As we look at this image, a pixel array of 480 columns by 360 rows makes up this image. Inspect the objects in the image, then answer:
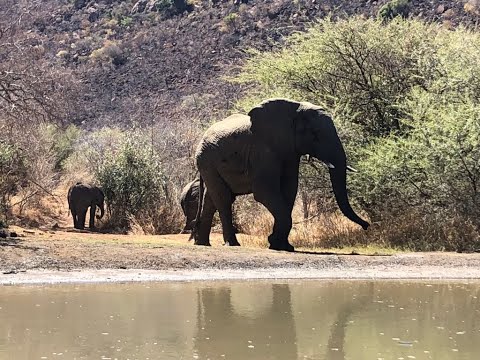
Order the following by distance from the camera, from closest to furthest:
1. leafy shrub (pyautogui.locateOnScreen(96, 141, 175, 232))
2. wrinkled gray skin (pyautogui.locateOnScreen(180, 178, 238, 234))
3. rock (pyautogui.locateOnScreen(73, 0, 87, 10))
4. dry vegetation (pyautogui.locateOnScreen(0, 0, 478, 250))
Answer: dry vegetation (pyautogui.locateOnScreen(0, 0, 478, 250))
wrinkled gray skin (pyautogui.locateOnScreen(180, 178, 238, 234))
leafy shrub (pyautogui.locateOnScreen(96, 141, 175, 232))
rock (pyautogui.locateOnScreen(73, 0, 87, 10))

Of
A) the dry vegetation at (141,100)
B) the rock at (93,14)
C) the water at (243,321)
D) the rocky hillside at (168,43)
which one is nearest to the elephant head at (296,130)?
the dry vegetation at (141,100)

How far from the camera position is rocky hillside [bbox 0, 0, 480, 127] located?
156 ft

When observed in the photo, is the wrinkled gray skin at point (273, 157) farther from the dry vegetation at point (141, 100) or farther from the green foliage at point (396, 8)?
the green foliage at point (396, 8)

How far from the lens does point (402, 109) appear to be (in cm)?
1900

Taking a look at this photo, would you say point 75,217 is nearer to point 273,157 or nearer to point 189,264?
point 273,157

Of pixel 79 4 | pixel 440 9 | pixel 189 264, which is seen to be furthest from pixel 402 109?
pixel 79 4

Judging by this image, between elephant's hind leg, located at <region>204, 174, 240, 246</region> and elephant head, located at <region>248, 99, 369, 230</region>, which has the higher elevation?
elephant head, located at <region>248, 99, 369, 230</region>

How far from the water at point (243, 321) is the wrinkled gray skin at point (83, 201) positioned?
12.3m

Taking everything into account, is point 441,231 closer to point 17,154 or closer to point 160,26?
point 17,154

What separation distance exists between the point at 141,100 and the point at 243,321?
40.9 metres

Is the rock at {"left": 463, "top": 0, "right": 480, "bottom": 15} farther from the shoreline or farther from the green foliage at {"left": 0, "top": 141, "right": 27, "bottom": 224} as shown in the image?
the shoreline

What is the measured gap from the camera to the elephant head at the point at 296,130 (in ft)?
51.8

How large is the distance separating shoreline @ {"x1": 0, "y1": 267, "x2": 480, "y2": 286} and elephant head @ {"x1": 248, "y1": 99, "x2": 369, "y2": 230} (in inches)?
120

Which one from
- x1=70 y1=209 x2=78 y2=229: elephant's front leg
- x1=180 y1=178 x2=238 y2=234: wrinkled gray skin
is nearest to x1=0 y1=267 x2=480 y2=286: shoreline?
x1=180 y1=178 x2=238 y2=234: wrinkled gray skin
